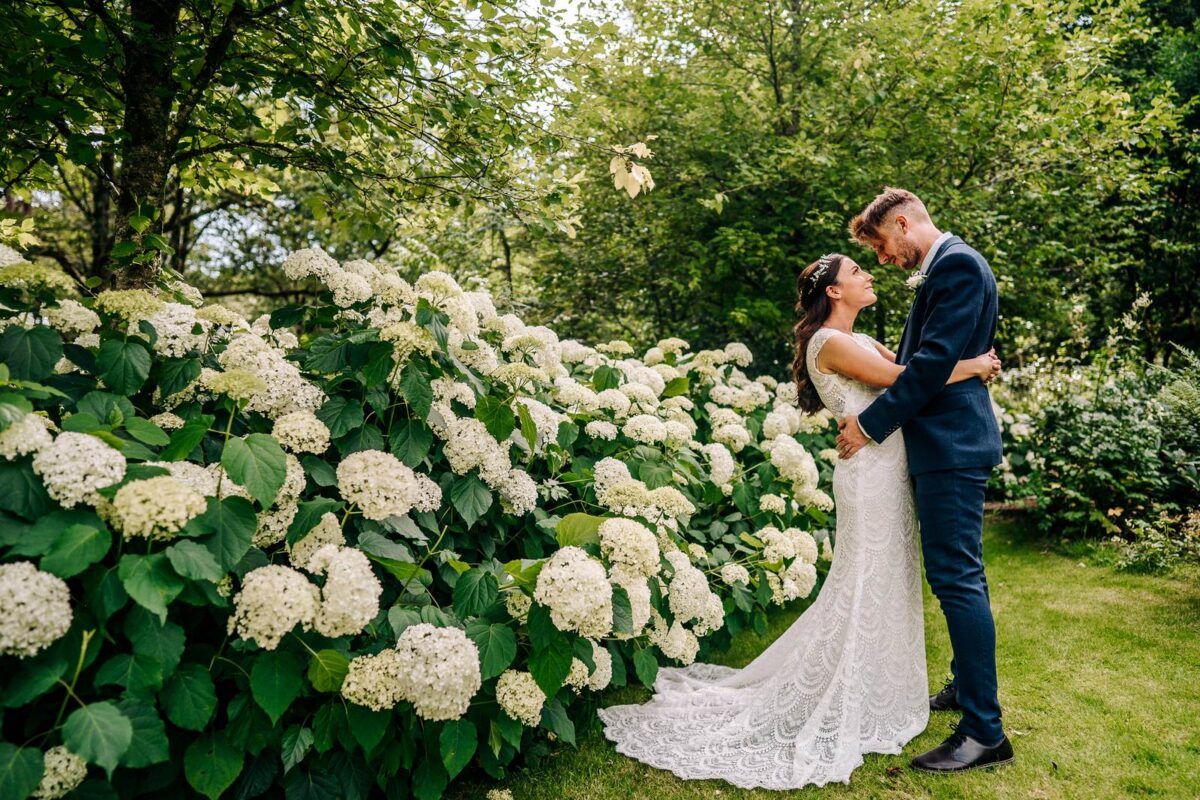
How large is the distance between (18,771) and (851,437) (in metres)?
3.02

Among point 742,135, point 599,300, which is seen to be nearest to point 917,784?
point 742,135

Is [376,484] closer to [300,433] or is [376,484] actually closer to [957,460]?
[300,433]

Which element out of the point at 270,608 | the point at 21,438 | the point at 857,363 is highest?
the point at 857,363

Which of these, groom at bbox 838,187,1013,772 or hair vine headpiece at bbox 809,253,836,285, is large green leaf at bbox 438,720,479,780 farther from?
hair vine headpiece at bbox 809,253,836,285

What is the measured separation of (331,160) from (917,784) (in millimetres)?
4051

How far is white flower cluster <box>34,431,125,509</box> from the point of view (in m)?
1.66

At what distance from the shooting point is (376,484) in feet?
6.92

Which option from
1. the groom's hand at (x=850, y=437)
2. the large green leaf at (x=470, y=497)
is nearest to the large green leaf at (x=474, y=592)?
the large green leaf at (x=470, y=497)

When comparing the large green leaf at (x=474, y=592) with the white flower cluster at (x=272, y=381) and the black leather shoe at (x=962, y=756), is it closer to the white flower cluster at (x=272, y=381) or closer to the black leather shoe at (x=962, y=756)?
the white flower cluster at (x=272, y=381)

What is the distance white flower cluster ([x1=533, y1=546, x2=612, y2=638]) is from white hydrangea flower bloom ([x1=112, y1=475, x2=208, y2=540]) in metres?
0.95

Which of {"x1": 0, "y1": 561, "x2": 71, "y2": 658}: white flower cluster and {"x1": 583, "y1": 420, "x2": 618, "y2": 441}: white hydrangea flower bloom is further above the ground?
{"x1": 583, "y1": 420, "x2": 618, "y2": 441}: white hydrangea flower bloom

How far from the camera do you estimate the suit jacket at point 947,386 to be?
2.91 metres

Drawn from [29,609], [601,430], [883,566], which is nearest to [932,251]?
[883,566]

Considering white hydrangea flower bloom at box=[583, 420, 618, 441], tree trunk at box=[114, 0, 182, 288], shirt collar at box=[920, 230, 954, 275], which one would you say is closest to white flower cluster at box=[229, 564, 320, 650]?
white hydrangea flower bloom at box=[583, 420, 618, 441]
